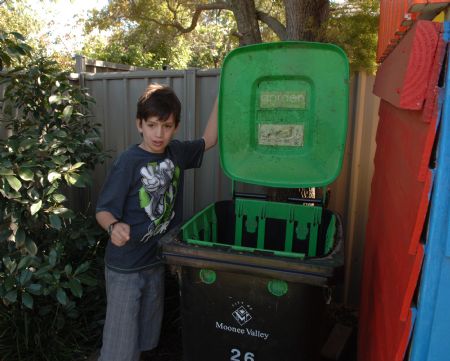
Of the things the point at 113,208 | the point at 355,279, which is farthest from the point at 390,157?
the point at 355,279

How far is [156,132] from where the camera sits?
2.08 meters

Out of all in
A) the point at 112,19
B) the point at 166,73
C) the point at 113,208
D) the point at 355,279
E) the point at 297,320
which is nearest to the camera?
the point at 297,320

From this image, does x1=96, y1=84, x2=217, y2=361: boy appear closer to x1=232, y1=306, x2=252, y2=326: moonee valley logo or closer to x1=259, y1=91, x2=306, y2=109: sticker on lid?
x1=259, y1=91, x2=306, y2=109: sticker on lid

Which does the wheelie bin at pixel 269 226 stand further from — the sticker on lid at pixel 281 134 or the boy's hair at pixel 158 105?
the boy's hair at pixel 158 105

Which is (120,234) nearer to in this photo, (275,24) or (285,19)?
(285,19)

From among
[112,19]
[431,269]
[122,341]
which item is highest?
[112,19]

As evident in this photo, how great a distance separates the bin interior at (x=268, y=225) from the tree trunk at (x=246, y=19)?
1.79 metres

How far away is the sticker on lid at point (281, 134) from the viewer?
215cm

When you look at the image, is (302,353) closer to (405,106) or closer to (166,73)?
(405,106)

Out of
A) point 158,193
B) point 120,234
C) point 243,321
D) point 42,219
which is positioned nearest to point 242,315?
point 243,321

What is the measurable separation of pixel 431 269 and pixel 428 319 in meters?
0.14

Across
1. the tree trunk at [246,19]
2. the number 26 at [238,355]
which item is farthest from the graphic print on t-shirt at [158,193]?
the tree trunk at [246,19]

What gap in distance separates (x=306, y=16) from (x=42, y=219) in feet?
7.64

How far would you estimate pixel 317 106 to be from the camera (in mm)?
2061
